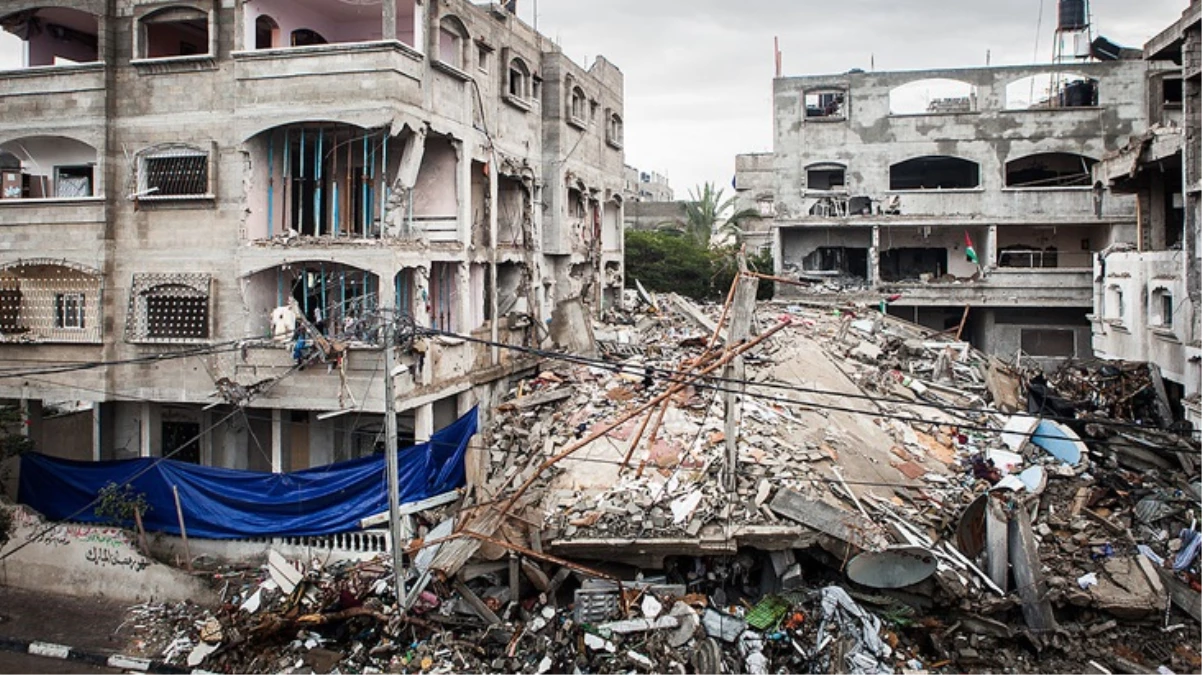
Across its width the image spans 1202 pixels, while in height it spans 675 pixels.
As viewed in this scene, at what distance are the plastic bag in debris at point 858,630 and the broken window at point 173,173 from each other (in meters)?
14.9

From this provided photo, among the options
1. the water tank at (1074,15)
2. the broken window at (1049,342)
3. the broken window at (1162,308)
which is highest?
the water tank at (1074,15)

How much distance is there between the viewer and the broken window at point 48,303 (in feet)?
61.7

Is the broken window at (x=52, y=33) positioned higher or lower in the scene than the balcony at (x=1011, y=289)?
higher

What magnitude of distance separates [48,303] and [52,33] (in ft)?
22.7

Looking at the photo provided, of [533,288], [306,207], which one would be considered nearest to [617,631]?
[306,207]

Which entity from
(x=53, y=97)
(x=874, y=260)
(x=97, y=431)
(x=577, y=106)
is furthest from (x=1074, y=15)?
(x=97, y=431)

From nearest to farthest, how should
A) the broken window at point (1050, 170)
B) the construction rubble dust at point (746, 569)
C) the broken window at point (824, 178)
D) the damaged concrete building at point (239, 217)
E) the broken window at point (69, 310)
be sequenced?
the construction rubble dust at point (746, 569) < the damaged concrete building at point (239, 217) < the broken window at point (69, 310) < the broken window at point (1050, 170) < the broken window at point (824, 178)

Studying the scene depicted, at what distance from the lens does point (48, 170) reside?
2034 centimetres

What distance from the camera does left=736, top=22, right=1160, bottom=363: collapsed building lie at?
33406mm

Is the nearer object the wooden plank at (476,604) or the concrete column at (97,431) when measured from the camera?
the wooden plank at (476,604)

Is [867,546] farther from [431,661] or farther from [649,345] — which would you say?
[649,345]

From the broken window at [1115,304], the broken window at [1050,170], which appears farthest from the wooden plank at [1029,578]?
the broken window at [1050,170]

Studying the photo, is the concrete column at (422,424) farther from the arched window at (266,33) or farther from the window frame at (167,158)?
the arched window at (266,33)

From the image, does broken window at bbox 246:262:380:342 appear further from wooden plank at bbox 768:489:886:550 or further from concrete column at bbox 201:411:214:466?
wooden plank at bbox 768:489:886:550
